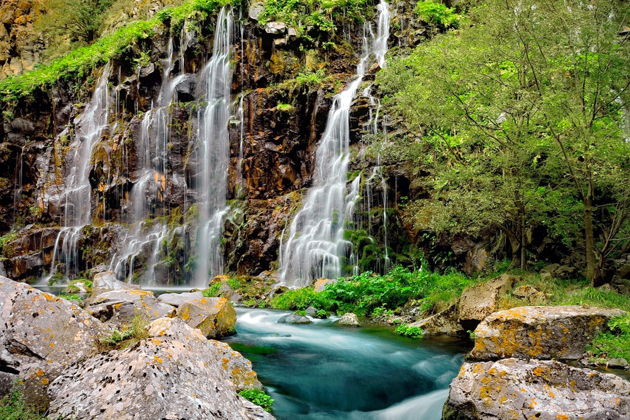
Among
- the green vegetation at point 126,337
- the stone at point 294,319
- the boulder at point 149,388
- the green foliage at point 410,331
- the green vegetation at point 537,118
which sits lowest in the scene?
the stone at point 294,319

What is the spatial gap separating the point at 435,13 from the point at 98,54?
2684 centimetres

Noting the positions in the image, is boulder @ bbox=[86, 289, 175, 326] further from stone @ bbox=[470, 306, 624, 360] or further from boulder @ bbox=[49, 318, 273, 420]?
stone @ bbox=[470, 306, 624, 360]

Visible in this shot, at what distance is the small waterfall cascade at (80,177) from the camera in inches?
1068

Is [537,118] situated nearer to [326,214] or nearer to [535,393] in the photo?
[535,393]

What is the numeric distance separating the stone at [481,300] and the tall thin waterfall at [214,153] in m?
15.3

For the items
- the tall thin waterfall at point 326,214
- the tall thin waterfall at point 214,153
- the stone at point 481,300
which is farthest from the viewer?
the tall thin waterfall at point 214,153

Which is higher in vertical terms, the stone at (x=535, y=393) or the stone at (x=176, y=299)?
the stone at (x=535, y=393)

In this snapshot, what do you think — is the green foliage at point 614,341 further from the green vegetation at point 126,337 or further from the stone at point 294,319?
the stone at point 294,319

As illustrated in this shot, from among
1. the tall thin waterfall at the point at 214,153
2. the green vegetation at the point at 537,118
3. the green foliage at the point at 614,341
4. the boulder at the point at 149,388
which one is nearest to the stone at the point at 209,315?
the boulder at the point at 149,388

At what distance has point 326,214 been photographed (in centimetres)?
1958

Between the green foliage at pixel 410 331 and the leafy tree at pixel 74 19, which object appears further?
the leafy tree at pixel 74 19

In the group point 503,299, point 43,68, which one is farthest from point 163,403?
point 43,68

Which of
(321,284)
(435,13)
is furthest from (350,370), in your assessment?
(435,13)

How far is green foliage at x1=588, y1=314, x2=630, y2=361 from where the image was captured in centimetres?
638
